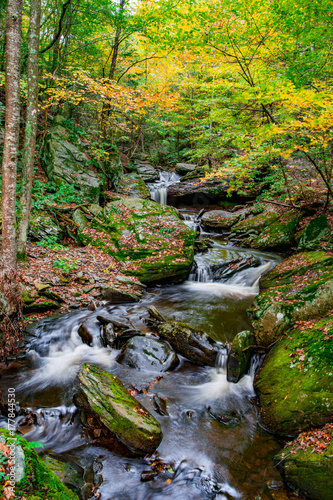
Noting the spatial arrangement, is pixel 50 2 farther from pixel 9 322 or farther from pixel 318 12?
pixel 9 322

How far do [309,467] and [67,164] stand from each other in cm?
1252

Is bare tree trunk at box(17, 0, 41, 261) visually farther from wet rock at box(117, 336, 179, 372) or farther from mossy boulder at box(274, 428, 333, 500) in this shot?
mossy boulder at box(274, 428, 333, 500)

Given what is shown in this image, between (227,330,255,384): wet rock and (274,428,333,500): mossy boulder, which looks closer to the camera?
(274,428,333,500): mossy boulder

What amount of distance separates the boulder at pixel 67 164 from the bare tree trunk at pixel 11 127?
677 cm

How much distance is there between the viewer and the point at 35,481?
1648mm

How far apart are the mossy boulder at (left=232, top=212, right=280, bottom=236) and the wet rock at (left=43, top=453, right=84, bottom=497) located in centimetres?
1186

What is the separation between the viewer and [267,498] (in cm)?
315

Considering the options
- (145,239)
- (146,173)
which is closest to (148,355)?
(145,239)

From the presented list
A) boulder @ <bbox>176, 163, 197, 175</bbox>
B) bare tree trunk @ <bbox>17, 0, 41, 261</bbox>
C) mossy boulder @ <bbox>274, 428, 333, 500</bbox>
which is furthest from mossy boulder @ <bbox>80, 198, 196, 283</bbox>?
boulder @ <bbox>176, 163, 197, 175</bbox>

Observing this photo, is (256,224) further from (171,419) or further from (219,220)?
(171,419)

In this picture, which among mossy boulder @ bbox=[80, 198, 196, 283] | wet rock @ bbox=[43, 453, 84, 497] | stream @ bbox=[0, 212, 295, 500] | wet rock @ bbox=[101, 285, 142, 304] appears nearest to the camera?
wet rock @ bbox=[43, 453, 84, 497]

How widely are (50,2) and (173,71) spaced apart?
8.27m

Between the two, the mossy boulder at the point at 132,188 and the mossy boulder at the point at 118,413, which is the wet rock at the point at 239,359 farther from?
the mossy boulder at the point at 132,188

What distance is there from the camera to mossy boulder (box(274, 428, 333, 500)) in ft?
9.90
